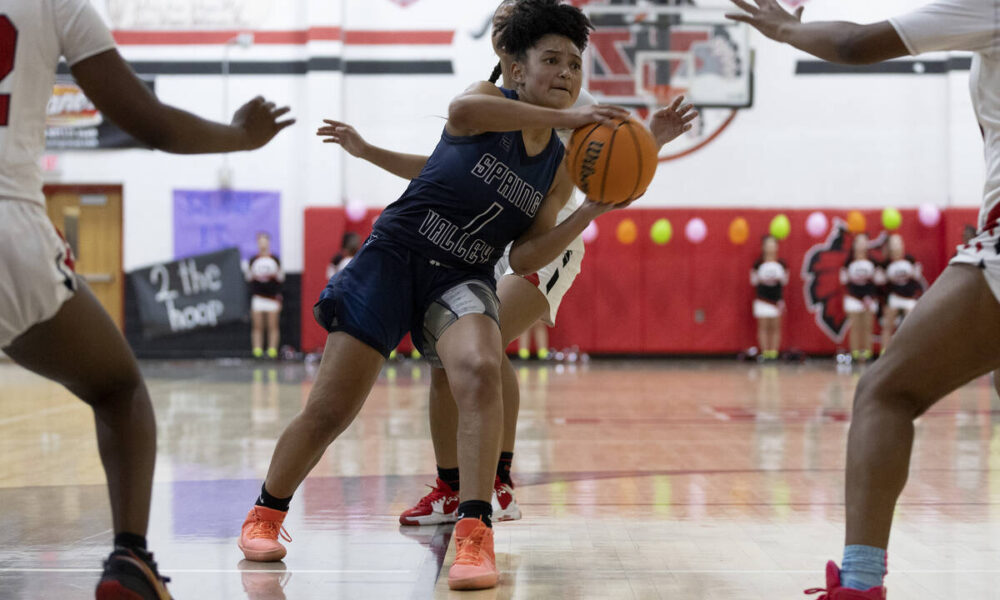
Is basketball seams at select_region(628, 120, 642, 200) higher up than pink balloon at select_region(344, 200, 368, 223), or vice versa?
pink balloon at select_region(344, 200, 368, 223)

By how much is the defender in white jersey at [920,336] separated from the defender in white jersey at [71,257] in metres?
1.56

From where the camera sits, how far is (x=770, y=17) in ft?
8.63

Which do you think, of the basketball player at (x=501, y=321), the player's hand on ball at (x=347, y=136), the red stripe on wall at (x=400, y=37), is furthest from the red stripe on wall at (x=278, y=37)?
the player's hand on ball at (x=347, y=136)

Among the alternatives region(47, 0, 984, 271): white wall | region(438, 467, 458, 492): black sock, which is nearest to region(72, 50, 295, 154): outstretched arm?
region(438, 467, 458, 492): black sock

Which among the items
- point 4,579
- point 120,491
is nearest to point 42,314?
point 120,491

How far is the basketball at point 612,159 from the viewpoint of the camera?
2.95 m

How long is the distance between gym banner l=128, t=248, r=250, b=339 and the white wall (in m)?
0.41

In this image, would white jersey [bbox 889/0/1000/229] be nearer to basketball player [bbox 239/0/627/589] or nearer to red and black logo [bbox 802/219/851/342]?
basketball player [bbox 239/0/627/589]

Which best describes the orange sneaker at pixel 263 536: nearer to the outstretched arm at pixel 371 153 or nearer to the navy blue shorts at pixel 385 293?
the navy blue shorts at pixel 385 293

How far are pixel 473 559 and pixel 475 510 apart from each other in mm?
148

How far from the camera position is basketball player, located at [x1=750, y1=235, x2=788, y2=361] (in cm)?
1434

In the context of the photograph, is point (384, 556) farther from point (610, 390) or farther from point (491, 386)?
point (610, 390)

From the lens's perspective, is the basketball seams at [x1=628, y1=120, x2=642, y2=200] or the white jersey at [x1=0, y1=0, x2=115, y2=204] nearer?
the white jersey at [x1=0, y1=0, x2=115, y2=204]

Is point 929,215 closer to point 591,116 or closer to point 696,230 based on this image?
point 696,230
